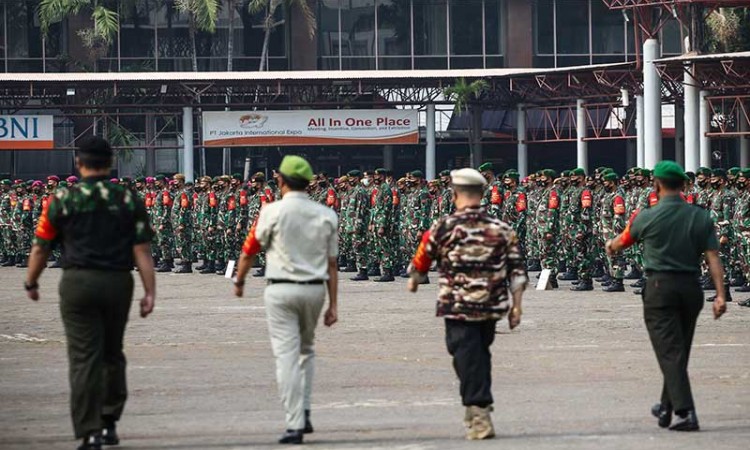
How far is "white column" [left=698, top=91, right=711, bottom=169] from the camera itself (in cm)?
3700

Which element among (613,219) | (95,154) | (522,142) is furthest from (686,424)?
(522,142)

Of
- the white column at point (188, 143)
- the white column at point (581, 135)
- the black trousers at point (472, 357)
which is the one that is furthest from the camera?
the white column at point (188, 143)

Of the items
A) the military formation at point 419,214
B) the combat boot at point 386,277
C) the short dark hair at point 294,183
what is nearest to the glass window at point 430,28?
the military formation at point 419,214

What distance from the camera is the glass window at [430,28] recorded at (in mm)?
55906

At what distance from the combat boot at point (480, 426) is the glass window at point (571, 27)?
4738cm

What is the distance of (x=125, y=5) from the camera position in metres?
53.1

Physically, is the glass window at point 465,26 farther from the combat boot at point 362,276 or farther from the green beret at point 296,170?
the green beret at point 296,170

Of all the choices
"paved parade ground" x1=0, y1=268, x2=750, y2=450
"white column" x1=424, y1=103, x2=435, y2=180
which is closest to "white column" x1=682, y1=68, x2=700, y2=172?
"white column" x1=424, y1=103, x2=435, y2=180

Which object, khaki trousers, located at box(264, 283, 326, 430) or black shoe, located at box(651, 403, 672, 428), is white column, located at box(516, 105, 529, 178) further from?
khaki trousers, located at box(264, 283, 326, 430)

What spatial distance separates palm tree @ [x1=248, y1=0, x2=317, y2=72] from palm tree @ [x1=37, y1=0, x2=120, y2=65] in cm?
429

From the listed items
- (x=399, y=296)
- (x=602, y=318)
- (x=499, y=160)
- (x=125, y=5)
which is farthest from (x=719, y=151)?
(x=602, y=318)

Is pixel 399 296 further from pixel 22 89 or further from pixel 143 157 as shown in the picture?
pixel 143 157

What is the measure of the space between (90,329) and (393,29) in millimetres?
47126

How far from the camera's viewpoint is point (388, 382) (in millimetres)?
12750
